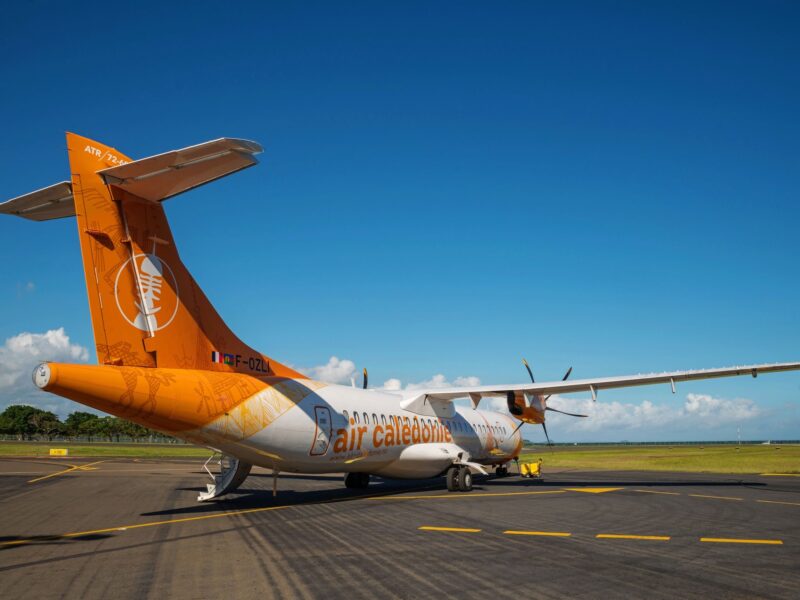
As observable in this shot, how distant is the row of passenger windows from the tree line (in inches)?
4043

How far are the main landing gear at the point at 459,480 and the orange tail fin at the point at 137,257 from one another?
1084cm

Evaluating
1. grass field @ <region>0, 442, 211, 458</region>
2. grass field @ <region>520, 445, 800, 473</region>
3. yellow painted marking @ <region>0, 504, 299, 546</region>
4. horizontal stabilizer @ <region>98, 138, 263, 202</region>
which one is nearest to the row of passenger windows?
yellow painted marking @ <region>0, 504, 299, 546</region>

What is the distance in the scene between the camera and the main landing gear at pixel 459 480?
21.3 metres

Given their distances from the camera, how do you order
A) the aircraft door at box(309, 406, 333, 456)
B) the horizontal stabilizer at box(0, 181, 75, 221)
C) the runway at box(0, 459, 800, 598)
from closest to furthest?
1. the runway at box(0, 459, 800, 598)
2. the horizontal stabilizer at box(0, 181, 75, 221)
3. the aircraft door at box(309, 406, 333, 456)

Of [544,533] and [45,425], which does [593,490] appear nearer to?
[544,533]

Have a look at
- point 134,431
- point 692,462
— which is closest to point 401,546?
point 692,462

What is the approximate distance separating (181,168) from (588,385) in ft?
51.1

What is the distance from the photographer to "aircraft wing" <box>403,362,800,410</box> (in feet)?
67.6

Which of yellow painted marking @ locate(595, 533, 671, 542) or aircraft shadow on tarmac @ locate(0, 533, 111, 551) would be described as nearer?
aircraft shadow on tarmac @ locate(0, 533, 111, 551)

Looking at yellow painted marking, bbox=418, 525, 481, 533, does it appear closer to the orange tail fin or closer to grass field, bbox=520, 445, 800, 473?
the orange tail fin

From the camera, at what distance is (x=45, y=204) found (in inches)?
485

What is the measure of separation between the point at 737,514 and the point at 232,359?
12.8 meters

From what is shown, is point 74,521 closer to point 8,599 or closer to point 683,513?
point 8,599

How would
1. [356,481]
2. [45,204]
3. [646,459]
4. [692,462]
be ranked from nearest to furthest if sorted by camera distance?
1. [45,204]
2. [356,481]
3. [692,462]
4. [646,459]
